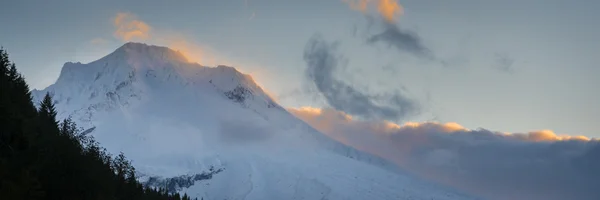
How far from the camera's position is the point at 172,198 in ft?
506

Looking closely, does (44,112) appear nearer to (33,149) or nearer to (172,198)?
(33,149)

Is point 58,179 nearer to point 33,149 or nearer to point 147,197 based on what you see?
point 33,149

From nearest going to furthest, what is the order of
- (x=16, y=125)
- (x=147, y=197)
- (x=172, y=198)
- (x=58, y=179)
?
(x=16, y=125) < (x=58, y=179) < (x=147, y=197) < (x=172, y=198)

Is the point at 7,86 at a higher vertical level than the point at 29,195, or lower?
higher

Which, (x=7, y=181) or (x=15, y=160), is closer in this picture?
(x=7, y=181)

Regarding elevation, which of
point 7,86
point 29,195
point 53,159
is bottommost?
point 29,195

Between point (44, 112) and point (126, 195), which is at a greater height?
point (44, 112)

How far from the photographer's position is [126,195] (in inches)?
4136

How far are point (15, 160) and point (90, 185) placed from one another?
1128 centimetres

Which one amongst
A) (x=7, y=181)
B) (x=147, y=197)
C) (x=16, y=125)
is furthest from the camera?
(x=147, y=197)

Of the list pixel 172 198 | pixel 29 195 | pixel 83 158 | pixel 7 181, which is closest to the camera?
pixel 7 181

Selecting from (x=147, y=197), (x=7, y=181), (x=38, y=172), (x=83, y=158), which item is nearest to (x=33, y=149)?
(x=38, y=172)

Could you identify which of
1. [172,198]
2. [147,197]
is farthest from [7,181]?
[172,198]

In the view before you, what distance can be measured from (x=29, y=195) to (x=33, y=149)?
8289 millimetres
